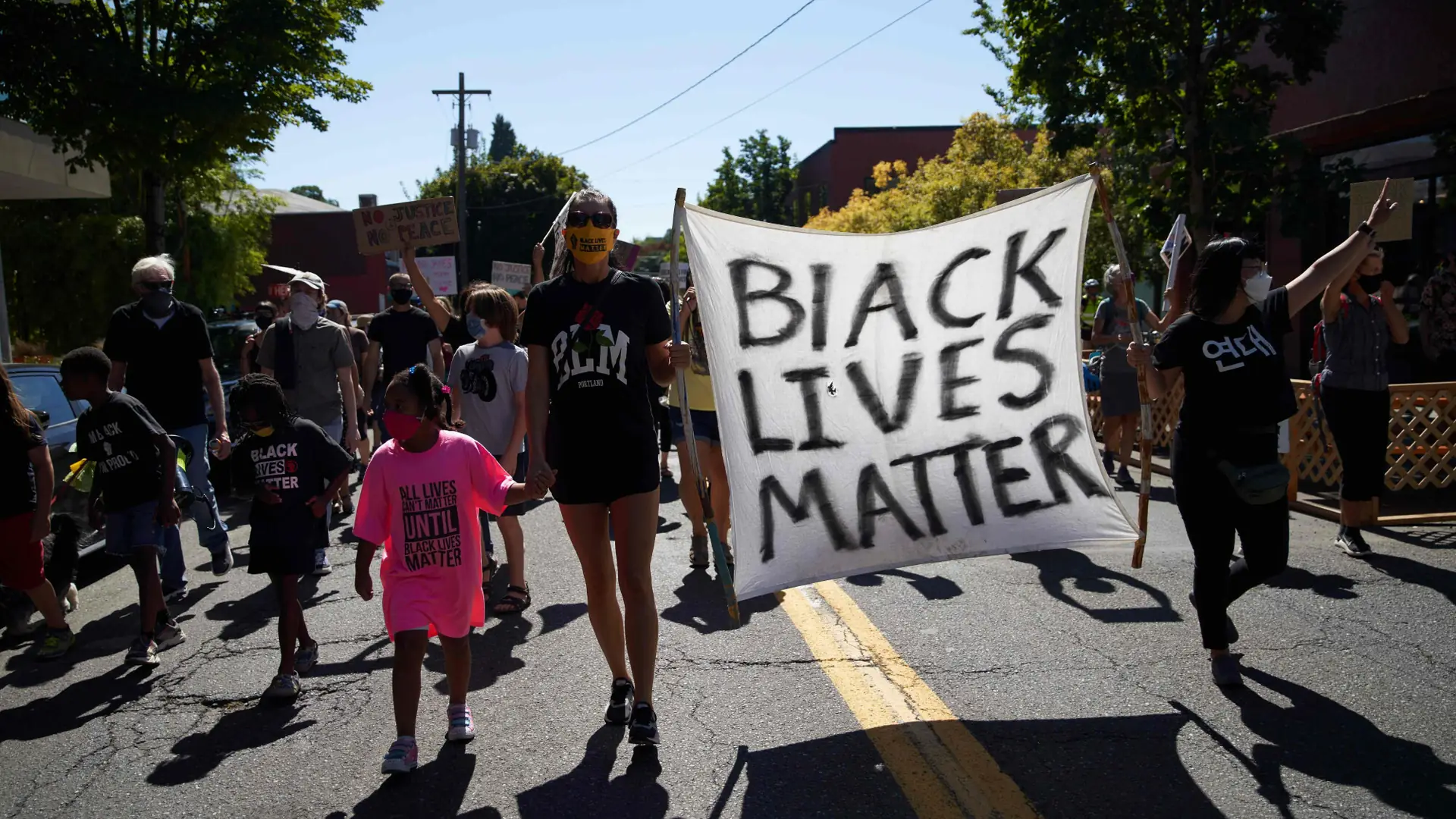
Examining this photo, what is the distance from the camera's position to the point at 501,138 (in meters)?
129

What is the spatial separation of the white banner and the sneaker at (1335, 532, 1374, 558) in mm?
3274

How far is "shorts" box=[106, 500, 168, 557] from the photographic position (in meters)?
5.91

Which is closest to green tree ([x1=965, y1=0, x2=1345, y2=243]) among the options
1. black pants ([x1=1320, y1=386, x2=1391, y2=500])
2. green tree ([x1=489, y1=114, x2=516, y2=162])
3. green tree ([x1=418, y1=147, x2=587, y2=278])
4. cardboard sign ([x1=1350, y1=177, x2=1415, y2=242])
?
black pants ([x1=1320, y1=386, x2=1391, y2=500])

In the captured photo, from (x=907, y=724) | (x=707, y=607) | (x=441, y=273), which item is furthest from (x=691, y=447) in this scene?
(x=441, y=273)

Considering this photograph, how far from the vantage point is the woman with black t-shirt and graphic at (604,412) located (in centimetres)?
425

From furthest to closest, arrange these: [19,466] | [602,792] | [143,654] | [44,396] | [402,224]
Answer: [402,224]
[44,396]
[19,466]
[143,654]
[602,792]

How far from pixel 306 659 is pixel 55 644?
5.09 ft

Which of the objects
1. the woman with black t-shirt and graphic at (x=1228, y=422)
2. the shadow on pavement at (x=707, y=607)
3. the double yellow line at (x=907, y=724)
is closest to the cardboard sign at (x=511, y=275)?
the shadow on pavement at (x=707, y=607)

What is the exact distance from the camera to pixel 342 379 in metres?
8.22

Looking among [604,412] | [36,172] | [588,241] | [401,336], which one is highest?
[36,172]

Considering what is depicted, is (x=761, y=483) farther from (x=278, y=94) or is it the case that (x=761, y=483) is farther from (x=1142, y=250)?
(x=1142, y=250)

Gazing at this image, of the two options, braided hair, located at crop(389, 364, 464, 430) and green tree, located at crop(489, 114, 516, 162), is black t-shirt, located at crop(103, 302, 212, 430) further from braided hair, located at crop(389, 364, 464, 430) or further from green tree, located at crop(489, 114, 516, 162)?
green tree, located at crop(489, 114, 516, 162)

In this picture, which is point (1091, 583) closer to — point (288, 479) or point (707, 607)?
point (707, 607)

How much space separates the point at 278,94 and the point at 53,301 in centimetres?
1475
